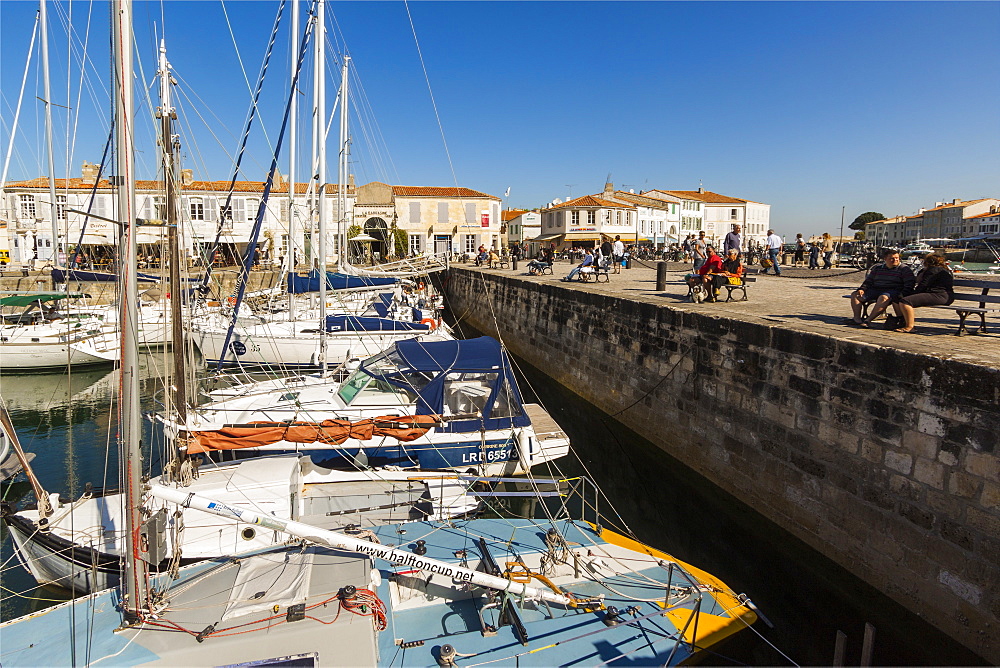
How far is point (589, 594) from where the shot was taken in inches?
192

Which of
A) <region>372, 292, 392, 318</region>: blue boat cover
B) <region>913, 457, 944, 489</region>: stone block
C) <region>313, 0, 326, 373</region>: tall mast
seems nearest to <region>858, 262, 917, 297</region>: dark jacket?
<region>913, 457, 944, 489</region>: stone block

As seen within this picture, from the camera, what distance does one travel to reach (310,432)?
7.82m

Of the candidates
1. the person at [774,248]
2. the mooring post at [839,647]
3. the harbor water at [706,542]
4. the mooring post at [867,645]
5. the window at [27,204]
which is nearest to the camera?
the mooring post at [867,645]

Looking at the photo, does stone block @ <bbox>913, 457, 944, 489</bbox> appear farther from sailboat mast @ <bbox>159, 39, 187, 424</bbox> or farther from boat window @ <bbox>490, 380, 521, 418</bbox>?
sailboat mast @ <bbox>159, 39, 187, 424</bbox>

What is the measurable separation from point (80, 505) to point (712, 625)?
21.3 feet

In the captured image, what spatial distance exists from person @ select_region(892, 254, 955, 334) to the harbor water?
3.44m

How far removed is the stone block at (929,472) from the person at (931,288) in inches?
92.0

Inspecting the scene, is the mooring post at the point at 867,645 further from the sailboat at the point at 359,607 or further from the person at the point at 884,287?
the person at the point at 884,287

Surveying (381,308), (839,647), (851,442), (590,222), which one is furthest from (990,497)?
(590,222)

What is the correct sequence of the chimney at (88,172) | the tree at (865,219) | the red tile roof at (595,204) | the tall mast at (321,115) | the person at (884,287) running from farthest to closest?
the tree at (865,219) → the red tile roof at (595,204) → the chimney at (88,172) → the tall mast at (321,115) → the person at (884,287)

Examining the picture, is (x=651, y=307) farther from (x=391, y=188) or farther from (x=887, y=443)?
(x=391, y=188)

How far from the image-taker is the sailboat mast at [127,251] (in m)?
3.68

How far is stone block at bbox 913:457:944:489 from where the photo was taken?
575 cm

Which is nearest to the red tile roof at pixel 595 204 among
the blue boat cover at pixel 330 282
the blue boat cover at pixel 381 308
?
the blue boat cover at pixel 381 308
